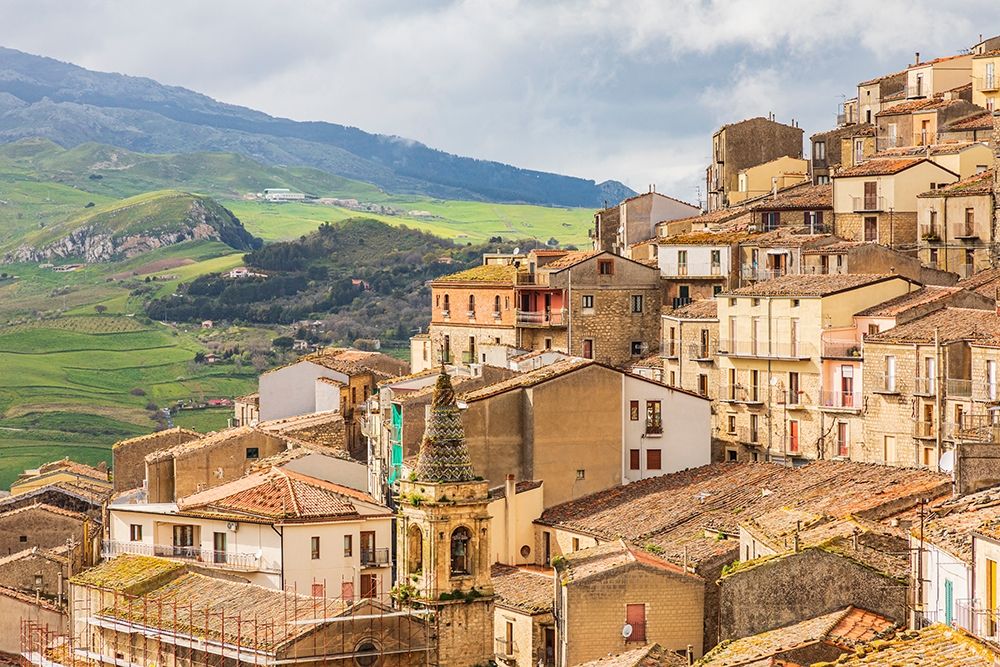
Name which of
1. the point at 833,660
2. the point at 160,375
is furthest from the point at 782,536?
the point at 160,375

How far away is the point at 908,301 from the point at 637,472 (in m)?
8.83

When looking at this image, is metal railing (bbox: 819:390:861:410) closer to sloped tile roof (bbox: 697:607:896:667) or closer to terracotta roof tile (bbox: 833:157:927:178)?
terracotta roof tile (bbox: 833:157:927:178)

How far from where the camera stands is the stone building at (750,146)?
342 ft

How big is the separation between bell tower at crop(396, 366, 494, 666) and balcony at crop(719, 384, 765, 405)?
1797 centimetres

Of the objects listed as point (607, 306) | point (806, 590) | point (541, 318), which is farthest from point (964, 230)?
point (806, 590)

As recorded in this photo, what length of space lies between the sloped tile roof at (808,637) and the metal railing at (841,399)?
2331cm

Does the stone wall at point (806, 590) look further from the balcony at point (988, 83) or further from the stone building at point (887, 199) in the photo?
the balcony at point (988, 83)

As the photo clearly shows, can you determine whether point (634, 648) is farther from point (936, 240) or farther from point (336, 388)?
point (336, 388)

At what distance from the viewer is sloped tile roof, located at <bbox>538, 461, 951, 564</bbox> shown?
52.6 meters

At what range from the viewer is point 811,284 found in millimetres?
69375

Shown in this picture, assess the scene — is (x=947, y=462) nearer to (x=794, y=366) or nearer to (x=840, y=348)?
(x=840, y=348)

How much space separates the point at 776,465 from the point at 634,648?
50.6 ft

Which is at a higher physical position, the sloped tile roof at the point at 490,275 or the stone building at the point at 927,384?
the sloped tile roof at the point at 490,275

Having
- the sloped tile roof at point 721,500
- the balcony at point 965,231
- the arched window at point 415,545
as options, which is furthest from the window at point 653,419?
the balcony at point 965,231
